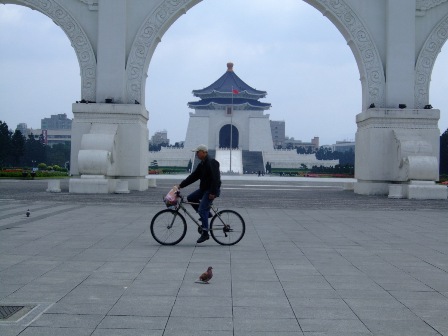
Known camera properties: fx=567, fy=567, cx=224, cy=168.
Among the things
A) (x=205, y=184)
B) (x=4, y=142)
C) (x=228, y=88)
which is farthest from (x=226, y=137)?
(x=205, y=184)

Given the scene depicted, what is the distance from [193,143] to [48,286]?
A: 6081 centimetres

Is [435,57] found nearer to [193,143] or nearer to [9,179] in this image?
[9,179]

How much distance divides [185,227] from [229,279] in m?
2.08

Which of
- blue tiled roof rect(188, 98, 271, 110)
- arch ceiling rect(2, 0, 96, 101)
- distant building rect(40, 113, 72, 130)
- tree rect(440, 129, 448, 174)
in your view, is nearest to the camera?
arch ceiling rect(2, 0, 96, 101)

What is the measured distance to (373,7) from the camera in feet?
52.6

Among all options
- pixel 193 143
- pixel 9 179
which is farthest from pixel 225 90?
pixel 9 179

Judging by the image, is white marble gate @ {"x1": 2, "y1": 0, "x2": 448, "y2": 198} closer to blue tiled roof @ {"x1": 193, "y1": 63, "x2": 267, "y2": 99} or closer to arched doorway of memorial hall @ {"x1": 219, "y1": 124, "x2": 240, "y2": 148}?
blue tiled roof @ {"x1": 193, "y1": 63, "x2": 267, "y2": 99}

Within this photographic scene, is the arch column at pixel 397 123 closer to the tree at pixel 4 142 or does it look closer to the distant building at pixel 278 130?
the tree at pixel 4 142

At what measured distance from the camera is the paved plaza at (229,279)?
3613mm

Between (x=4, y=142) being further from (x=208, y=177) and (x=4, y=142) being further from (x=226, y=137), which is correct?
(x=226, y=137)

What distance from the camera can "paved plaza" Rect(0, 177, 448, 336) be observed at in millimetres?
3613

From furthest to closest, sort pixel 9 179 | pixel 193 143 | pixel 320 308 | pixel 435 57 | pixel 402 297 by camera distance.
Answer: pixel 193 143 < pixel 9 179 < pixel 435 57 < pixel 402 297 < pixel 320 308

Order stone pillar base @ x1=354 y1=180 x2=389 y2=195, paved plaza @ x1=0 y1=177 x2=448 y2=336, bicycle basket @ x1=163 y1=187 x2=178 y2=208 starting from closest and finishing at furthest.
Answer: paved plaza @ x1=0 y1=177 x2=448 y2=336, bicycle basket @ x1=163 y1=187 x2=178 y2=208, stone pillar base @ x1=354 y1=180 x2=389 y2=195

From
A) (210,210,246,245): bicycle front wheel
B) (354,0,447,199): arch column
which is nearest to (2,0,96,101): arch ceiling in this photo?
(354,0,447,199): arch column
